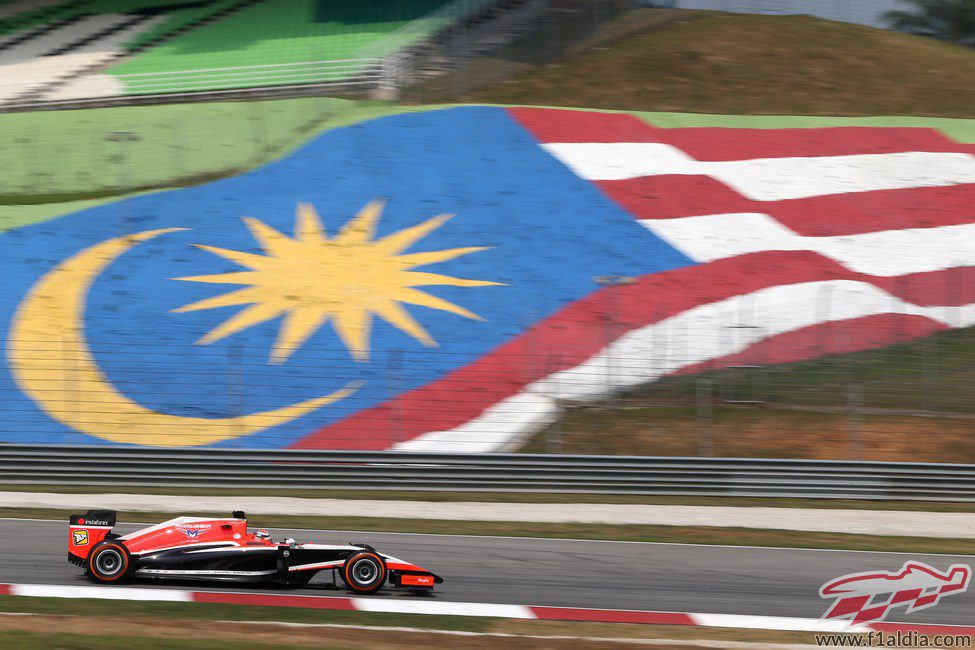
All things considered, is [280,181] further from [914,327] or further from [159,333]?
[914,327]

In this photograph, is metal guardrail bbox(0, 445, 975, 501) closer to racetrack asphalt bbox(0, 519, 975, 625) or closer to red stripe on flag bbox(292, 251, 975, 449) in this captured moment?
red stripe on flag bbox(292, 251, 975, 449)

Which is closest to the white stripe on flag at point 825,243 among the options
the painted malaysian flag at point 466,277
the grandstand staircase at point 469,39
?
the painted malaysian flag at point 466,277

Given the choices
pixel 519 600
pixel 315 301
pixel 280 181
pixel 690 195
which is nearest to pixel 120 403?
pixel 315 301

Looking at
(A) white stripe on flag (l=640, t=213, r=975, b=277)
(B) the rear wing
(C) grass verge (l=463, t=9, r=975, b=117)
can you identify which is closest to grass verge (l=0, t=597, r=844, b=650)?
(B) the rear wing

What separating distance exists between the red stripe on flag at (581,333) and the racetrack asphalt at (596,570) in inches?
174

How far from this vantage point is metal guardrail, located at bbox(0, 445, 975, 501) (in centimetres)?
1553

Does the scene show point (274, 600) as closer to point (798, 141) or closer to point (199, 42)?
point (798, 141)

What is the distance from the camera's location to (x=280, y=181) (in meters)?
22.7

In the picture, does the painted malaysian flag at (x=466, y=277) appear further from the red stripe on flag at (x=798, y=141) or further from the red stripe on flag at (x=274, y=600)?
the red stripe on flag at (x=274, y=600)

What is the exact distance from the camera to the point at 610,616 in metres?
8.75

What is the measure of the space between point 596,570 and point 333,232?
40.7 ft

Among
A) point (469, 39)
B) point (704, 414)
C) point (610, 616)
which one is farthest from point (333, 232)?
point (610, 616)

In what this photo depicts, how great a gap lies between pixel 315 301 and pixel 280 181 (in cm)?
462

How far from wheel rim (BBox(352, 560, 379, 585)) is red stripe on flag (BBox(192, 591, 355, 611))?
20 cm
